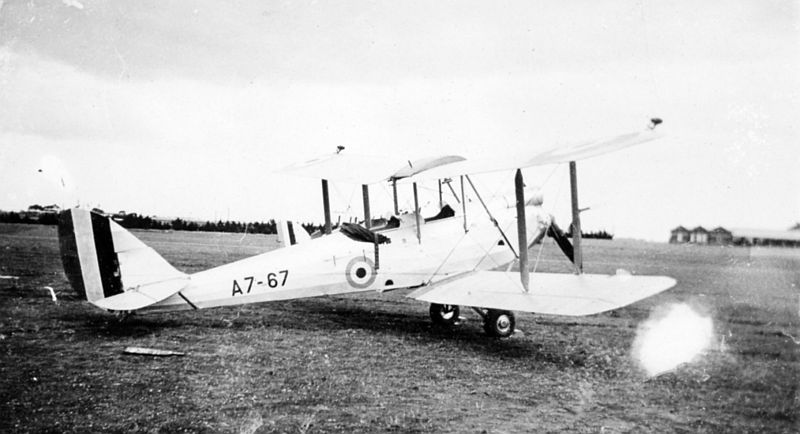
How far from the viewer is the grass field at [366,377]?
397cm

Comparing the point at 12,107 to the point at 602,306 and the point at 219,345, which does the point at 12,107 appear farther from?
the point at 602,306

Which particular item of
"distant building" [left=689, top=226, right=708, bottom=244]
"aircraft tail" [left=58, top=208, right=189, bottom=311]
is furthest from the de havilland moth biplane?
"distant building" [left=689, top=226, right=708, bottom=244]

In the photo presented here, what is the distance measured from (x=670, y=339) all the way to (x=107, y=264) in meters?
6.98

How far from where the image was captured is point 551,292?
5.84 meters

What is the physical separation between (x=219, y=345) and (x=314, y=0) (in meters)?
4.39

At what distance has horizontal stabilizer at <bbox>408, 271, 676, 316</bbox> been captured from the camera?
521 centimetres

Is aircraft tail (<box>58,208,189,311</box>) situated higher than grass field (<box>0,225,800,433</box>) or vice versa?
aircraft tail (<box>58,208,189,311</box>)

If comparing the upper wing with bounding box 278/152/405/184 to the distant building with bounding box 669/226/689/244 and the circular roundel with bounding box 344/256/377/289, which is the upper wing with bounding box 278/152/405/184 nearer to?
the circular roundel with bounding box 344/256/377/289

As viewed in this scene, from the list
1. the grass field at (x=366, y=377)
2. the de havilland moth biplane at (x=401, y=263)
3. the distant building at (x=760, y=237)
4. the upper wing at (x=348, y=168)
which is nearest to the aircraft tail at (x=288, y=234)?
the grass field at (x=366, y=377)

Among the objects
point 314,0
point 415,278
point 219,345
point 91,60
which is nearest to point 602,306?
point 415,278

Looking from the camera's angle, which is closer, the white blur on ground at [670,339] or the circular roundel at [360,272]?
the white blur on ground at [670,339]

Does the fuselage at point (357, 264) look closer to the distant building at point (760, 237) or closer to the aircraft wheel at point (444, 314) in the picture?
the aircraft wheel at point (444, 314)

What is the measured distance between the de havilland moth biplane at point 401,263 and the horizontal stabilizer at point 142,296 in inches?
0.4

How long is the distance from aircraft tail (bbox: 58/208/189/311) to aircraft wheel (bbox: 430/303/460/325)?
3.55 m
